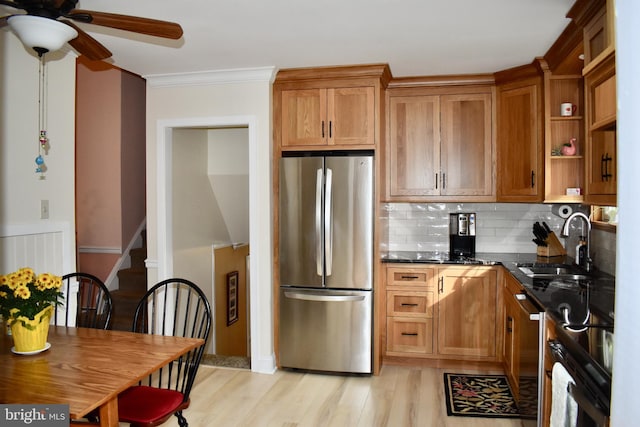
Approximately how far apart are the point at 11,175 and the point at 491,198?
3524 mm

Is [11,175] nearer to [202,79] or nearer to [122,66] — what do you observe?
[122,66]

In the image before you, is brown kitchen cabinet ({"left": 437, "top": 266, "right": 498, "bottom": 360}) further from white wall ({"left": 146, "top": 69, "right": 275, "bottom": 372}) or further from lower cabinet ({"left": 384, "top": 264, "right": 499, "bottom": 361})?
white wall ({"left": 146, "top": 69, "right": 275, "bottom": 372})

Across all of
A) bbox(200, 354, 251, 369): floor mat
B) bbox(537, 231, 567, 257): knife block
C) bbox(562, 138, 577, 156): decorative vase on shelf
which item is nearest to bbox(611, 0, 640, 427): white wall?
bbox(562, 138, 577, 156): decorative vase on shelf

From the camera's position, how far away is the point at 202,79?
163 inches

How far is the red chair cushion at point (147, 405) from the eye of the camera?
87.6 inches

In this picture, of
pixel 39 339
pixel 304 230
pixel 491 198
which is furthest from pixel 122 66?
pixel 491 198

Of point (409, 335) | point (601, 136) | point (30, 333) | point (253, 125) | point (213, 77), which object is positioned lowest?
point (409, 335)

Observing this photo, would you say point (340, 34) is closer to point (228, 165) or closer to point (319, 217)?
point (319, 217)

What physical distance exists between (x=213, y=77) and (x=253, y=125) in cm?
52

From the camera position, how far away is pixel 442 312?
162 inches

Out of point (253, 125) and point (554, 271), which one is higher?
point (253, 125)

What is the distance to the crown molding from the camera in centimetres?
404

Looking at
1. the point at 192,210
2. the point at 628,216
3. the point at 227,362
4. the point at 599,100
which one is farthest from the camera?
the point at 192,210

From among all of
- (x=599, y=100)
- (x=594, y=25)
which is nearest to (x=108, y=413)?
(x=599, y=100)
